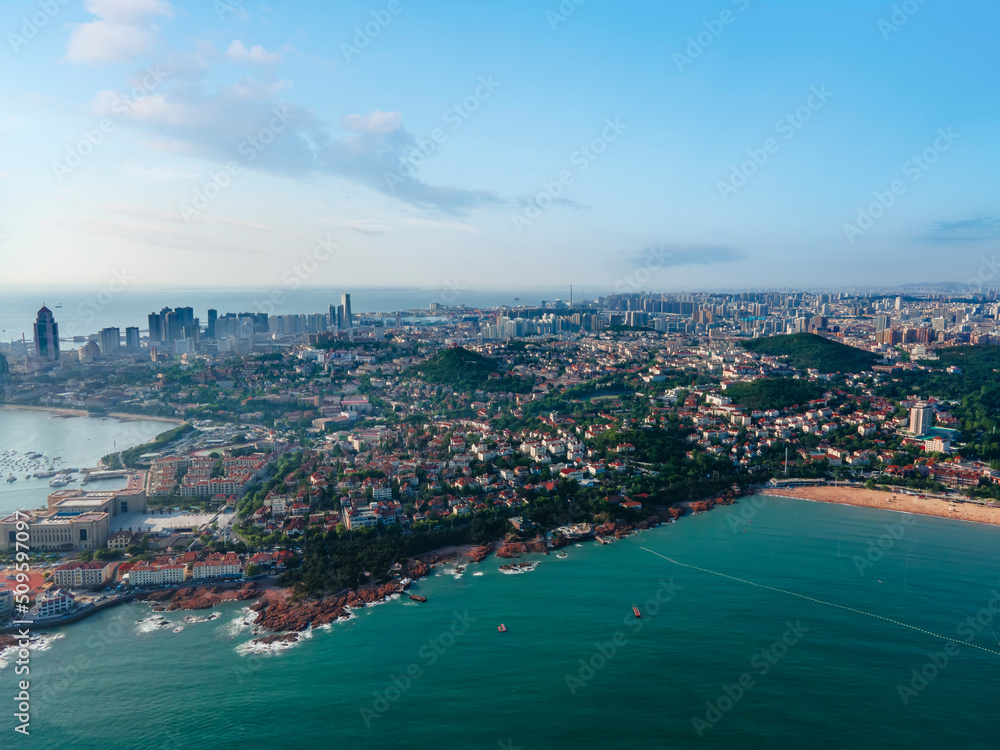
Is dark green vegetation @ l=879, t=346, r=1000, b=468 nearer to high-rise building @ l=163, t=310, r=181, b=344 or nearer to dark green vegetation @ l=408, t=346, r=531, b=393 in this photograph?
dark green vegetation @ l=408, t=346, r=531, b=393

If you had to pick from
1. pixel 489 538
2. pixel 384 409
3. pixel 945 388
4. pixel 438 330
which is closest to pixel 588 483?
pixel 489 538

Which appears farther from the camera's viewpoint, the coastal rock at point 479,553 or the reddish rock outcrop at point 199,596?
the coastal rock at point 479,553

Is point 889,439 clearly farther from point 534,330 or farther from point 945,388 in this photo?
point 534,330

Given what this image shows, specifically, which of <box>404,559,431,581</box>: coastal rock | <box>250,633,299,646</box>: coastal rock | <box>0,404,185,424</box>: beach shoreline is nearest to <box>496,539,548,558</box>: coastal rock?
<box>404,559,431,581</box>: coastal rock
